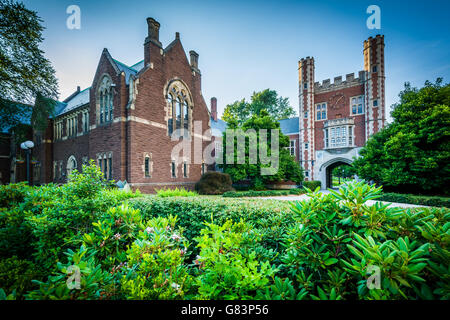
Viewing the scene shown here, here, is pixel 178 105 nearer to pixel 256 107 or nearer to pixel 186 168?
pixel 186 168

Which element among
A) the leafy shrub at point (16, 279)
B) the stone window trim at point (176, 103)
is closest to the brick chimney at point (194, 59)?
the stone window trim at point (176, 103)

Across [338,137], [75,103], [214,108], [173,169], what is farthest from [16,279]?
[214,108]

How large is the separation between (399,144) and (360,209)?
14.1 metres

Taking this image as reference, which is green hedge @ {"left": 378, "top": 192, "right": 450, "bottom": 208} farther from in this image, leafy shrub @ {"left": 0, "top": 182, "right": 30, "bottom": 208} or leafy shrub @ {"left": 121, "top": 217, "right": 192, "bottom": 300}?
leafy shrub @ {"left": 0, "top": 182, "right": 30, "bottom": 208}

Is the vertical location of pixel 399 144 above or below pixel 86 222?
above

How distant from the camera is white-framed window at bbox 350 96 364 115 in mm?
24406

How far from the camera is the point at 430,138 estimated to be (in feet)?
34.9

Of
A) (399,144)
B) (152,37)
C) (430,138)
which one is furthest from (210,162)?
(430,138)

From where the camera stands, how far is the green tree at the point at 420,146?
34.2ft

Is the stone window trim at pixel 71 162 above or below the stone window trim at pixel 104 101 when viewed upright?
below

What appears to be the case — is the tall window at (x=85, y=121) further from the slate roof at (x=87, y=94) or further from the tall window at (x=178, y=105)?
the tall window at (x=178, y=105)

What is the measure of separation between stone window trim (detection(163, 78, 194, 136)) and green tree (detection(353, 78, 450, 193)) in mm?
17066

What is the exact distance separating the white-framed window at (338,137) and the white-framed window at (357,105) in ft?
8.35
